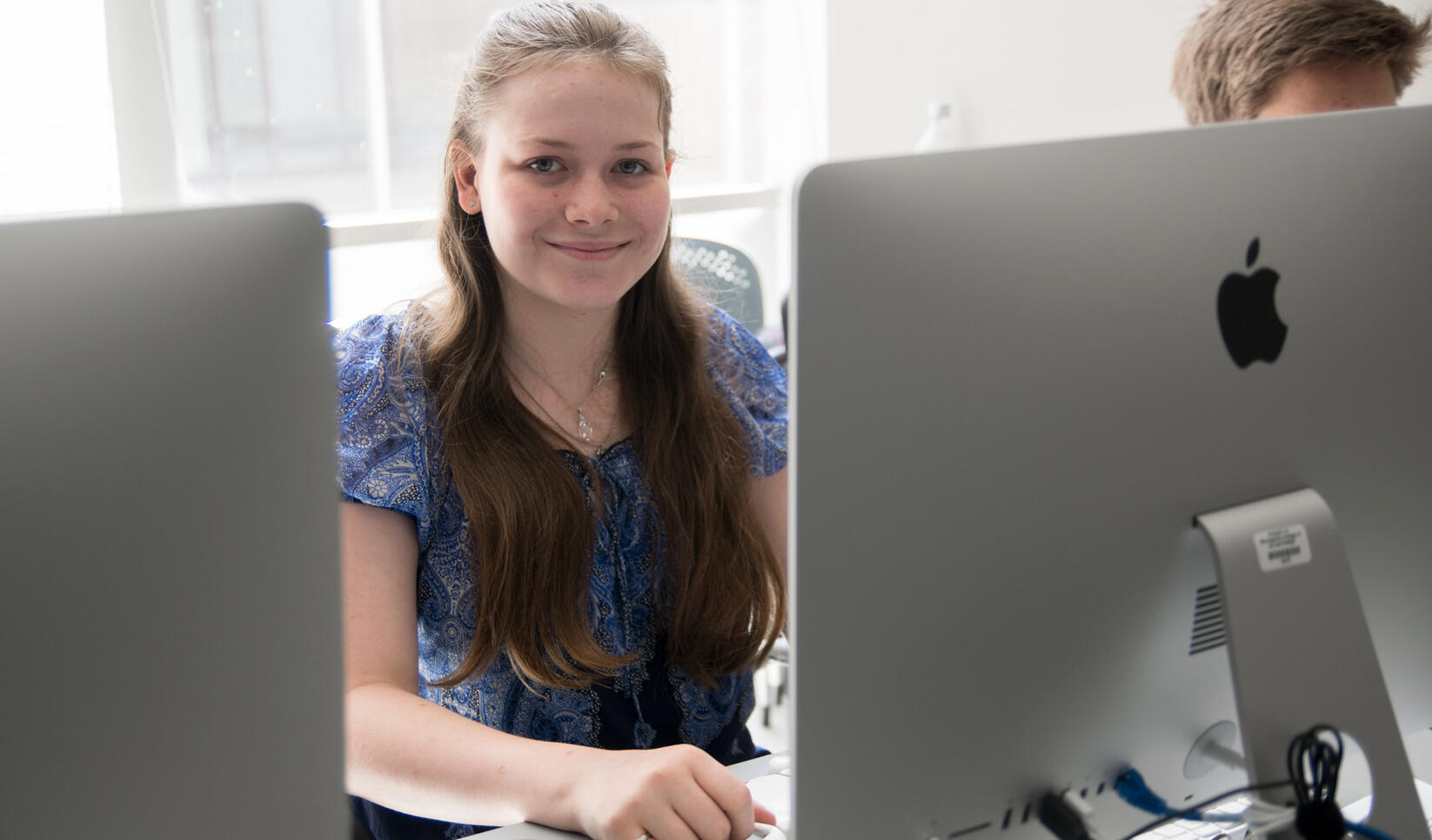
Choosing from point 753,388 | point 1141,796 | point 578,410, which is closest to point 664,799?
point 1141,796

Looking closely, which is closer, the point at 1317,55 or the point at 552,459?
the point at 552,459

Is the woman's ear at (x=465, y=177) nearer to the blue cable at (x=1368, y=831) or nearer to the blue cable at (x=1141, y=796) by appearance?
the blue cable at (x=1141, y=796)

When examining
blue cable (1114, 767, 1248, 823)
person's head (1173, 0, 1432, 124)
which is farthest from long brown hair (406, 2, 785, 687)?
person's head (1173, 0, 1432, 124)

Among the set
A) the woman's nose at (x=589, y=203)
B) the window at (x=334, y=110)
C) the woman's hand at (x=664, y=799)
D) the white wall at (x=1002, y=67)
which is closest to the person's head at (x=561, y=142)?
the woman's nose at (x=589, y=203)

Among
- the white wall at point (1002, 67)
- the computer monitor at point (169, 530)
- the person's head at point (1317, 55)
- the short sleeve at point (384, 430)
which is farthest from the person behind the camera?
the white wall at point (1002, 67)

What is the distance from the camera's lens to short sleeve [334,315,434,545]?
3.72ft

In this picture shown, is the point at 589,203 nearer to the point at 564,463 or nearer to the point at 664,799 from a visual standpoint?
the point at 564,463

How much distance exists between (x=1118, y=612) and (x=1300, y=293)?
0.23m

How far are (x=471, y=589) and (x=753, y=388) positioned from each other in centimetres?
41

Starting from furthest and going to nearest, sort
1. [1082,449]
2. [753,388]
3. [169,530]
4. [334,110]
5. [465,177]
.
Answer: [334,110]
[753,388]
[465,177]
[1082,449]
[169,530]

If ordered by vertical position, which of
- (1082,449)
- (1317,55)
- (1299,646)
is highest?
(1317,55)

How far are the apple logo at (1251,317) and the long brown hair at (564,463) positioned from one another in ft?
2.08

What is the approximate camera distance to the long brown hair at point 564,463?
3.84ft

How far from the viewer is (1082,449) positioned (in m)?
0.70
